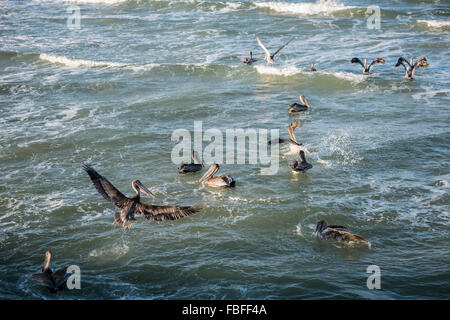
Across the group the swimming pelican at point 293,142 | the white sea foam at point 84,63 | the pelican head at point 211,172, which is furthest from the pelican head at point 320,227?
the white sea foam at point 84,63

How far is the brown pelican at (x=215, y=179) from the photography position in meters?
11.3

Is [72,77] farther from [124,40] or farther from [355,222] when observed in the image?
[355,222]

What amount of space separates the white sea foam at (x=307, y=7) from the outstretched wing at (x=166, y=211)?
22.9 metres

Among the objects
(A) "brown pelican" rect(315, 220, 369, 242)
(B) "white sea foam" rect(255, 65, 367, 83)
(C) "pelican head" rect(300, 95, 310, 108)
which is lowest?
(A) "brown pelican" rect(315, 220, 369, 242)

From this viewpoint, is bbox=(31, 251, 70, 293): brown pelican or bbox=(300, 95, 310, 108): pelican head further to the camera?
bbox=(300, 95, 310, 108): pelican head

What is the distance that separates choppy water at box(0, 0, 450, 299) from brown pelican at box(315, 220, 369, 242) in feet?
0.62

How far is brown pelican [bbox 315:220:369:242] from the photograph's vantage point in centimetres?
880

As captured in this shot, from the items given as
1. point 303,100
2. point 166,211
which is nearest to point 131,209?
point 166,211

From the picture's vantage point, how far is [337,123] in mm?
15031

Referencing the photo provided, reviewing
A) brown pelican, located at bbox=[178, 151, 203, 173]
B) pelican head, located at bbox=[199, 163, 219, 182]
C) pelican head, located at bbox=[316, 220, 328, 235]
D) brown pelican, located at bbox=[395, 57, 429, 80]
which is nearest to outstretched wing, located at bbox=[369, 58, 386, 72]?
brown pelican, located at bbox=[395, 57, 429, 80]

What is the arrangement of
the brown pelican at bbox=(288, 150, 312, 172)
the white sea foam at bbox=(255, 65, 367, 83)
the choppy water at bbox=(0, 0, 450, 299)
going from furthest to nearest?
1. the white sea foam at bbox=(255, 65, 367, 83)
2. the brown pelican at bbox=(288, 150, 312, 172)
3. the choppy water at bbox=(0, 0, 450, 299)

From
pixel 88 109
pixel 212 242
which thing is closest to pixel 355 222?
pixel 212 242

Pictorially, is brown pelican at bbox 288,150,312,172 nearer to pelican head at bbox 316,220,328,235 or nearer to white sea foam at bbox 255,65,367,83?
pelican head at bbox 316,220,328,235

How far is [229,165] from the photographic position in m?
12.8
